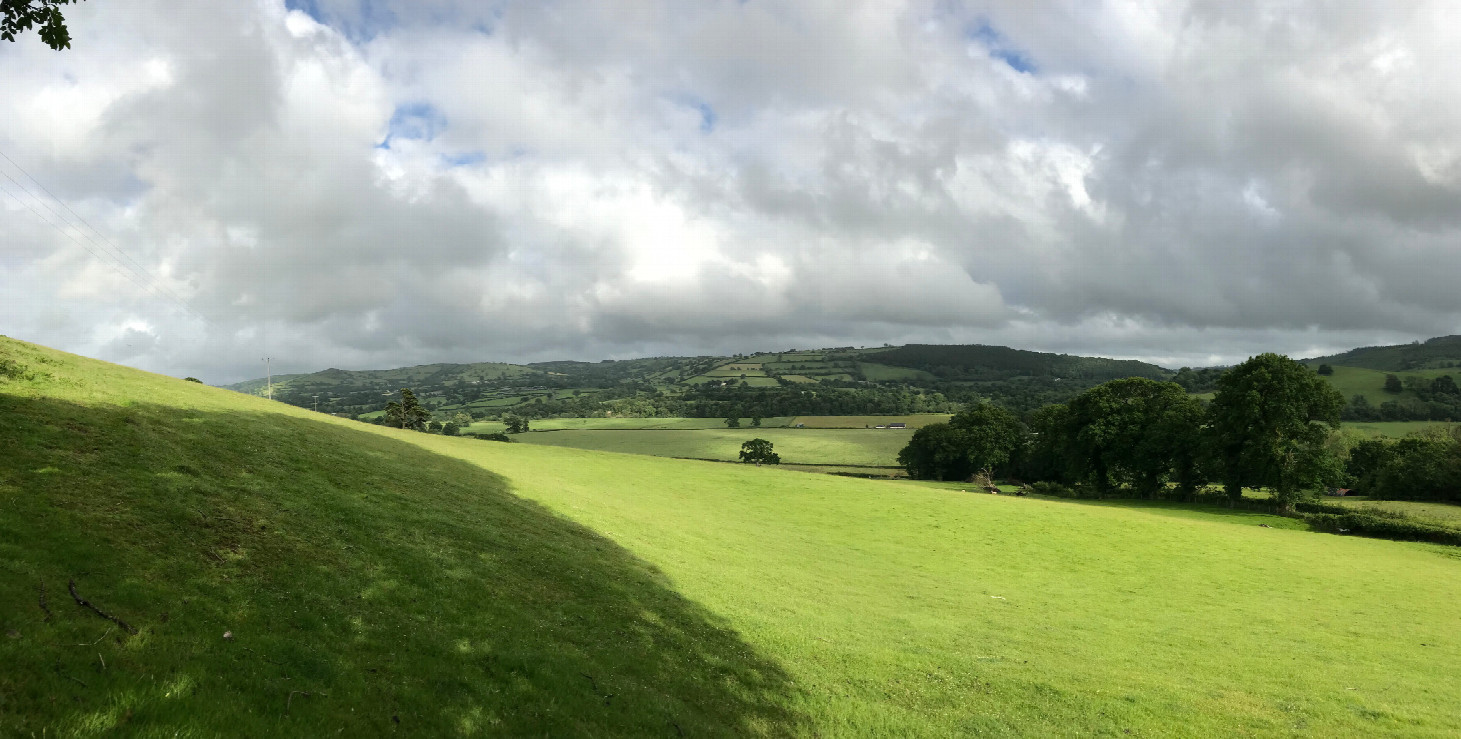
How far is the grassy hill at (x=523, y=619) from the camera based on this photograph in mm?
8461

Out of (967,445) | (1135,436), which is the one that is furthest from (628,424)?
(1135,436)

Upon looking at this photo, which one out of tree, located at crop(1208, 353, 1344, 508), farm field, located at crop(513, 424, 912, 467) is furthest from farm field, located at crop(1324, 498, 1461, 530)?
farm field, located at crop(513, 424, 912, 467)

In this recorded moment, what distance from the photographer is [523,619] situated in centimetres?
1340

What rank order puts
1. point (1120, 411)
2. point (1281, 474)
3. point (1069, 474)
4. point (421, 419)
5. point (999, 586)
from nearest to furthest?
point (999, 586) < point (1281, 474) < point (1120, 411) < point (1069, 474) < point (421, 419)

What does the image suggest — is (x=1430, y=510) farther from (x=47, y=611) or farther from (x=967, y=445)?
(x=47, y=611)

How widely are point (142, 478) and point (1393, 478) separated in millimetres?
114085

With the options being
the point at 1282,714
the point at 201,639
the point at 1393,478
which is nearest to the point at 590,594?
the point at 201,639

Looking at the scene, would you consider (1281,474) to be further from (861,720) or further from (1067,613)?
(861,720)

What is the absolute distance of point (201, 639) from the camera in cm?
869

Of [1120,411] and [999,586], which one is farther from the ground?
[1120,411]

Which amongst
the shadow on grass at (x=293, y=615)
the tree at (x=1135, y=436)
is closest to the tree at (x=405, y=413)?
the shadow on grass at (x=293, y=615)

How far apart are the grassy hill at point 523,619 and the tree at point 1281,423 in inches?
1172

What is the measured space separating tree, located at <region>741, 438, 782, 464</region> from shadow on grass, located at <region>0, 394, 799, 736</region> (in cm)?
9787

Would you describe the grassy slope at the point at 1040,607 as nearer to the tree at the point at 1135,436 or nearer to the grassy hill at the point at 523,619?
the grassy hill at the point at 523,619
